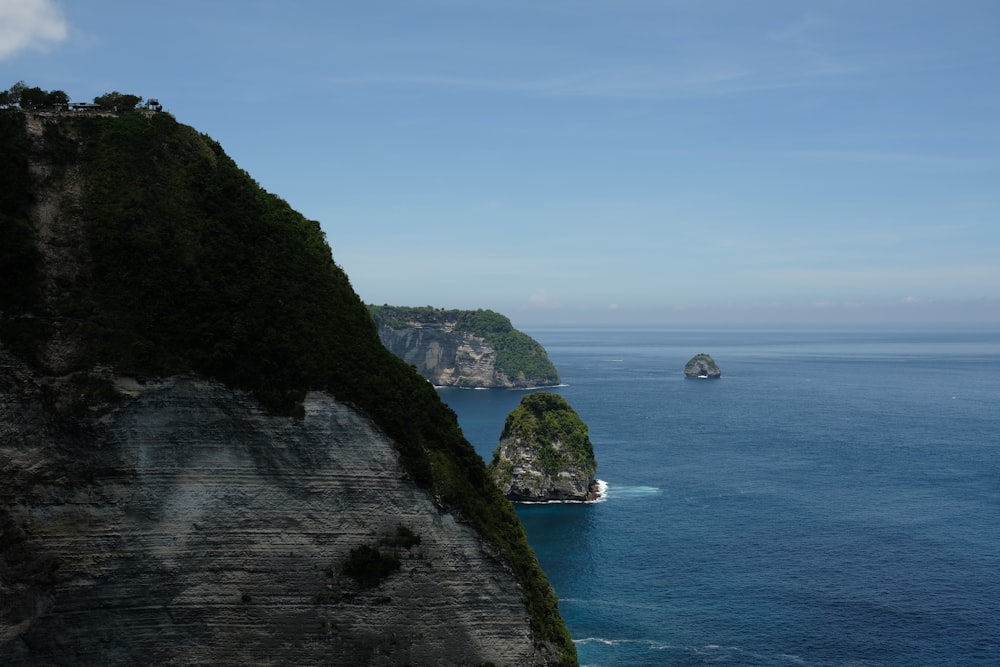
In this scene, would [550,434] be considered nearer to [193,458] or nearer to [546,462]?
[546,462]

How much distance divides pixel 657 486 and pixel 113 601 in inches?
3444

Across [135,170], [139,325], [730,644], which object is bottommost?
[730,644]

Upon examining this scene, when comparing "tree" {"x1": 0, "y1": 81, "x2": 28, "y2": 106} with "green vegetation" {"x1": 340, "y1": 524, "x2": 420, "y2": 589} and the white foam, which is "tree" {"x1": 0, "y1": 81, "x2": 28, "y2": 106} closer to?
"green vegetation" {"x1": 340, "y1": 524, "x2": 420, "y2": 589}

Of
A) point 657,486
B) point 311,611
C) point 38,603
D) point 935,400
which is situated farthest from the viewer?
point 935,400

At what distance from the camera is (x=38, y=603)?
35812 mm

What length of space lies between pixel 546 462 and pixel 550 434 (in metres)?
4.06

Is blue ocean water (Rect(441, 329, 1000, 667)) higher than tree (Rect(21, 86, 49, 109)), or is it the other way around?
tree (Rect(21, 86, 49, 109))

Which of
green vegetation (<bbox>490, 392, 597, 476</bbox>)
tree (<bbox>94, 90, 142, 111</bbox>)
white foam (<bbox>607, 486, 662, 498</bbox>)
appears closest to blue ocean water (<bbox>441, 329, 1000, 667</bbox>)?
white foam (<bbox>607, 486, 662, 498</bbox>)

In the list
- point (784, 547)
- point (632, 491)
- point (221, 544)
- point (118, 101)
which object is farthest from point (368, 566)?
point (632, 491)

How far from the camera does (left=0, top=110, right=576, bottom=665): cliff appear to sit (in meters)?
36.5

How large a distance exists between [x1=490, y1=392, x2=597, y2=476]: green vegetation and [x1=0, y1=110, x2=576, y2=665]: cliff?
68026mm

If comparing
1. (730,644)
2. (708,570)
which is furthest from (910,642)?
(708,570)

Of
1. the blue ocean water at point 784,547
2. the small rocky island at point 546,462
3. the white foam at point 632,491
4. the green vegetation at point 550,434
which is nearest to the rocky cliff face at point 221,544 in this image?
the blue ocean water at point 784,547

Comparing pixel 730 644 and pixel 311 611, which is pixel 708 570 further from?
pixel 311 611
